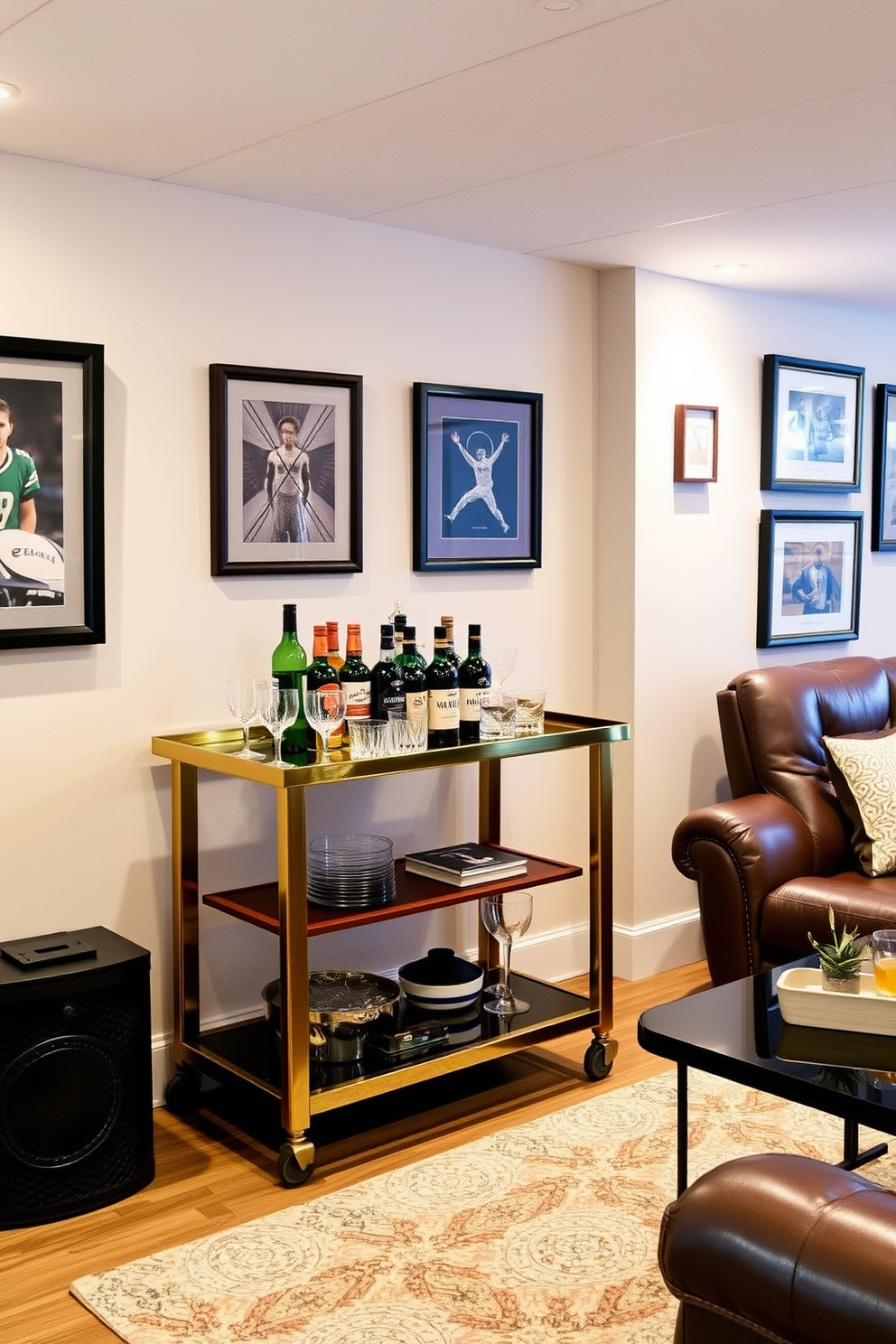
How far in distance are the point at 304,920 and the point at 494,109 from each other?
5.82ft

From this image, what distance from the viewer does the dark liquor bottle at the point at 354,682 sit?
3.30m

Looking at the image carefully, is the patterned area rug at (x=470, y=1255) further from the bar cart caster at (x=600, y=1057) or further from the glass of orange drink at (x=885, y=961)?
the glass of orange drink at (x=885, y=961)

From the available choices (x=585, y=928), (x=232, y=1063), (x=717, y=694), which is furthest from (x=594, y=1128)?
(x=717, y=694)

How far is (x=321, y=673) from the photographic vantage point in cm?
333

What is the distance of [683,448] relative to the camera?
4422 mm

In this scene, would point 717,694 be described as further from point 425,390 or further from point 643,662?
point 425,390

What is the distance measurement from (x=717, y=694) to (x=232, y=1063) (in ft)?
6.51

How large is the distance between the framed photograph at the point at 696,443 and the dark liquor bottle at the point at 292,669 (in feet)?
5.27

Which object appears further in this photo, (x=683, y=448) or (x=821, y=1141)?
(x=683, y=448)

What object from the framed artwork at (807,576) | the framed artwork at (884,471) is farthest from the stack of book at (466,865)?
the framed artwork at (884,471)

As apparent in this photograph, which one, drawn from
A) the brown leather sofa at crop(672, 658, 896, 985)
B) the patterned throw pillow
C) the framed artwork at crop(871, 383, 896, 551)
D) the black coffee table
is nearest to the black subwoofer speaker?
the black coffee table

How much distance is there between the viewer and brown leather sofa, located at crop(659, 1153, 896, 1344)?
1.48m

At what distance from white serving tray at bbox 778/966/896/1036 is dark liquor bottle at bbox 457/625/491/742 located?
3.73ft

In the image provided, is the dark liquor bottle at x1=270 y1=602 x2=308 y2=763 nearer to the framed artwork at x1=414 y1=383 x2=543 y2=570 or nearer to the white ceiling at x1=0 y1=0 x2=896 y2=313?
the framed artwork at x1=414 y1=383 x2=543 y2=570
